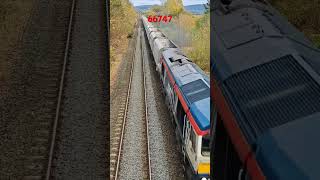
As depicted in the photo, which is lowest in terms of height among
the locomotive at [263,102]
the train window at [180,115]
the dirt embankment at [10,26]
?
the train window at [180,115]

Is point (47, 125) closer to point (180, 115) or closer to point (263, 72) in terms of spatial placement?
point (180, 115)

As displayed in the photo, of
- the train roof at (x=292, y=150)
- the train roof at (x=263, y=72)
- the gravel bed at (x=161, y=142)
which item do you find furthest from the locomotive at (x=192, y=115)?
the train roof at (x=292, y=150)

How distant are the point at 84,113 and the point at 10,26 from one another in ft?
33.0

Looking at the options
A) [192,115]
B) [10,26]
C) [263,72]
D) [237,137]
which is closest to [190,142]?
[192,115]

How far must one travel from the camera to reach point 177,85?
15.9 m

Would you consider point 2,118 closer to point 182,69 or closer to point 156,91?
point 182,69

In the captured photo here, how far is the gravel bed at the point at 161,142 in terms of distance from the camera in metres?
14.1

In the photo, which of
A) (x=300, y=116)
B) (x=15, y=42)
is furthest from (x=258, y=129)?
(x=15, y=42)

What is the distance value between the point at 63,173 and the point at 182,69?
7787 mm

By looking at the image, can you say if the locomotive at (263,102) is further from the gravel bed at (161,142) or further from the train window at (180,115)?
the gravel bed at (161,142)

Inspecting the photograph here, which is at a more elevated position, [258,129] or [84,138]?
[258,129]

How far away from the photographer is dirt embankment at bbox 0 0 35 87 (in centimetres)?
1705

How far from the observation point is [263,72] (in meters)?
7.06

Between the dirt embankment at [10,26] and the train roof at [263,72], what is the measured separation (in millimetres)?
9182
